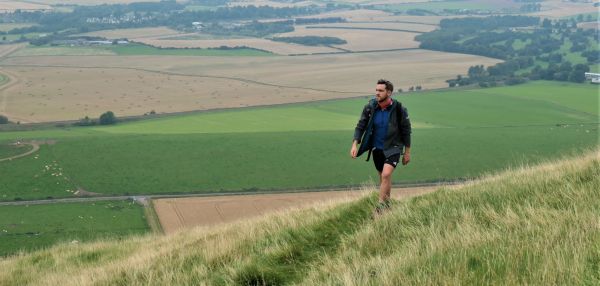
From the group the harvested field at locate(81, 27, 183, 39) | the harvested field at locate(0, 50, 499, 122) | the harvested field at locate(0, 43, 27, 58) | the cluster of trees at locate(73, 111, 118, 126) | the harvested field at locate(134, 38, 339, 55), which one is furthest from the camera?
the harvested field at locate(81, 27, 183, 39)

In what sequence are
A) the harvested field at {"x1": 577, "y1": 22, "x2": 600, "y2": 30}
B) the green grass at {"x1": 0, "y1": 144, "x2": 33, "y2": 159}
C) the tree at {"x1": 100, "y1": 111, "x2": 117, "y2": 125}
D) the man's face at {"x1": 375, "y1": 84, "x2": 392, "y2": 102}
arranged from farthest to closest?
the harvested field at {"x1": 577, "y1": 22, "x2": 600, "y2": 30}
the tree at {"x1": 100, "y1": 111, "x2": 117, "y2": 125}
the green grass at {"x1": 0, "y1": 144, "x2": 33, "y2": 159}
the man's face at {"x1": 375, "y1": 84, "x2": 392, "y2": 102}

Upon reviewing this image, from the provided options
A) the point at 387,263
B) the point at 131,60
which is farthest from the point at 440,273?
the point at 131,60

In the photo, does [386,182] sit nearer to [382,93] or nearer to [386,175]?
[386,175]

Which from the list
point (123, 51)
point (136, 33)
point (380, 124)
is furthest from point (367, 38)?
point (380, 124)

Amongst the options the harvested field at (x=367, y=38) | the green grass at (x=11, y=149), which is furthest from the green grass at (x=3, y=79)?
the harvested field at (x=367, y=38)

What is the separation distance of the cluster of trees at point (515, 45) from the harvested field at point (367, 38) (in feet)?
14.0

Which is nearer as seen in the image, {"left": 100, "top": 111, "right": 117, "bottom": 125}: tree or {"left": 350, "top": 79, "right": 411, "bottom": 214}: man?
{"left": 350, "top": 79, "right": 411, "bottom": 214}: man

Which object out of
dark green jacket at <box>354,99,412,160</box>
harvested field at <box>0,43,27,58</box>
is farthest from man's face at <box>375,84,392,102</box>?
harvested field at <box>0,43,27,58</box>

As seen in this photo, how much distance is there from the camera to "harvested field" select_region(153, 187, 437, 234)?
36.7 metres

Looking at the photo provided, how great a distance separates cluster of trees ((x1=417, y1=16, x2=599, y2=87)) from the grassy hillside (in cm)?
9118

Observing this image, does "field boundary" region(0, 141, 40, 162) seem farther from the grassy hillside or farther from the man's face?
the man's face

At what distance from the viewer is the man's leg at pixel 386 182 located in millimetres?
10549

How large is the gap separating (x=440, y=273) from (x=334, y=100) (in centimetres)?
8114

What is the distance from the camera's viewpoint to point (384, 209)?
10461mm
